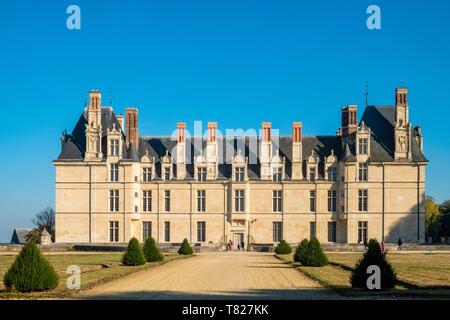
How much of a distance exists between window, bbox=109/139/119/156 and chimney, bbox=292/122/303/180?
12.5 meters

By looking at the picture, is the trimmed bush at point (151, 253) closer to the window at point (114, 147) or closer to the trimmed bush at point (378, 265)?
the trimmed bush at point (378, 265)

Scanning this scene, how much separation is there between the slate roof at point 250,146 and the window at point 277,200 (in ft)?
4.60

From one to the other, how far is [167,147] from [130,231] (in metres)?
6.96

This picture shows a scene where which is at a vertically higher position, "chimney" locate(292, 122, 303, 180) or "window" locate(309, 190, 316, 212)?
"chimney" locate(292, 122, 303, 180)

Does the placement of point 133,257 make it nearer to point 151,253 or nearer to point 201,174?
point 151,253

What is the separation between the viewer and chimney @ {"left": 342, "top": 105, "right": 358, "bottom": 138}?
5821 cm

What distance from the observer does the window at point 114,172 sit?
56.8 meters

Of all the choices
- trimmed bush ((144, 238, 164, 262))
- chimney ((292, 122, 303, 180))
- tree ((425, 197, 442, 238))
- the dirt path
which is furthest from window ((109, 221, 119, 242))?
tree ((425, 197, 442, 238))

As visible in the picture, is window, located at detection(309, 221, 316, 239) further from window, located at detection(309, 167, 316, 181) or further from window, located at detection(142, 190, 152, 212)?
window, located at detection(142, 190, 152, 212)

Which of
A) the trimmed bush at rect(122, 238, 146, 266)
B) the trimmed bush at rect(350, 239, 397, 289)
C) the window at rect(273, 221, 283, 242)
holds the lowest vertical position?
the window at rect(273, 221, 283, 242)

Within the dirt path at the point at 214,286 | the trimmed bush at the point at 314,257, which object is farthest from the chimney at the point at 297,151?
the dirt path at the point at 214,286
